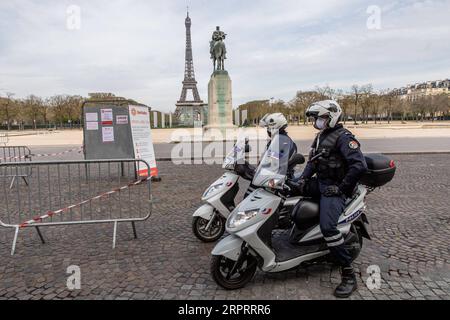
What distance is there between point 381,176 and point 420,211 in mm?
3283

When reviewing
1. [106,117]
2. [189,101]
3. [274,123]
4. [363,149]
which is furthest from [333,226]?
[189,101]

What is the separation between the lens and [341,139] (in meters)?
3.23

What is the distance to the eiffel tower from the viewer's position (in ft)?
259

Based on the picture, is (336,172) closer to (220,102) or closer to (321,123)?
(321,123)

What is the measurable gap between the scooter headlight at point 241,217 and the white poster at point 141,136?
6.54 metres

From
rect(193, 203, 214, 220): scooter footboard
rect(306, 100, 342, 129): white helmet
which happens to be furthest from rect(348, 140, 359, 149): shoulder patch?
rect(193, 203, 214, 220): scooter footboard

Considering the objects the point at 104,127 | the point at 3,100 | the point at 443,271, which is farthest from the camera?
the point at 3,100

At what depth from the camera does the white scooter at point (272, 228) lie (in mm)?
3240

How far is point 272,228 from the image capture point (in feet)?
11.0

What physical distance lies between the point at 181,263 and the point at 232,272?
0.90 m
